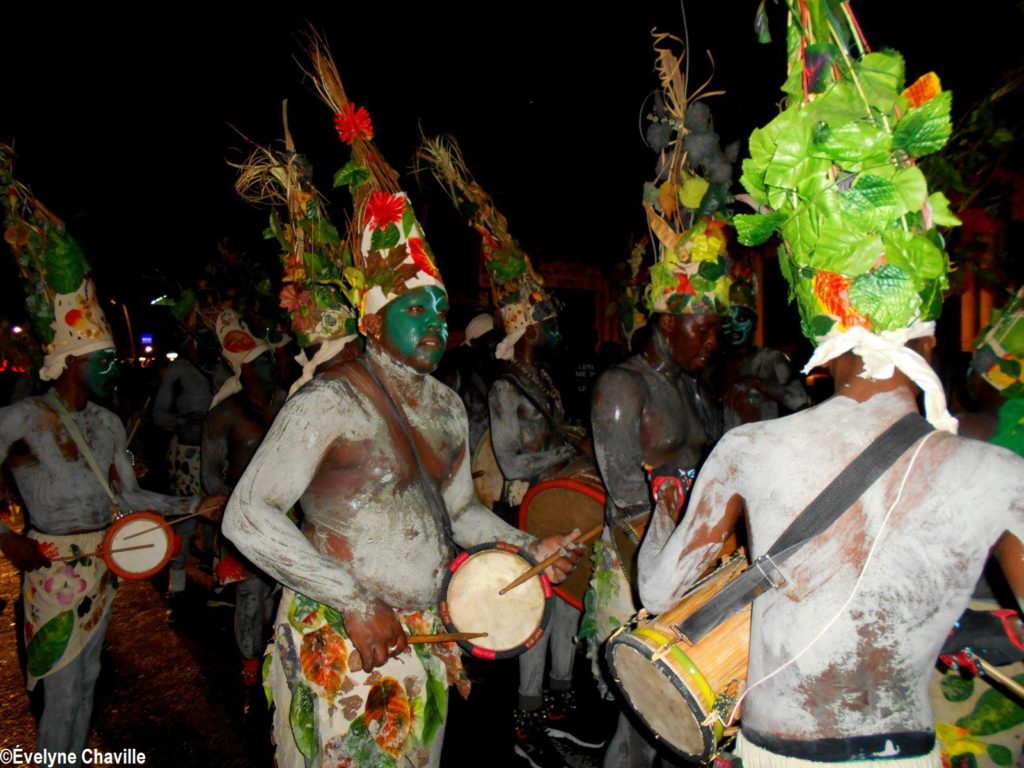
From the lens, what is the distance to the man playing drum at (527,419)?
15.5ft

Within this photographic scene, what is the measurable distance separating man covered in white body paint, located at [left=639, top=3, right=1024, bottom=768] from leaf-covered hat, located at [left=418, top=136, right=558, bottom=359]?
3.87m

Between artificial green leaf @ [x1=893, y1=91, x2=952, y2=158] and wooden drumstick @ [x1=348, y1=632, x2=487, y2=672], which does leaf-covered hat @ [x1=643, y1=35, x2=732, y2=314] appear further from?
wooden drumstick @ [x1=348, y1=632, x2=487, y2=672]

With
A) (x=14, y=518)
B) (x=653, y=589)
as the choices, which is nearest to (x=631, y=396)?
(x=653, y=589)

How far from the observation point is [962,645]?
188cm

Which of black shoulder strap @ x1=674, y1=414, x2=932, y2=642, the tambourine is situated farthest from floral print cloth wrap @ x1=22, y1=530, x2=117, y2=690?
black shoulder strap @ x1=674, y1=414, x2=932, y2=642

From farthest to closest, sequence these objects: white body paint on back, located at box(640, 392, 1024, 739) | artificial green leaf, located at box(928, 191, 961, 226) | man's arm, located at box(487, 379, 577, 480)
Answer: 1. man's arm, located at box(487, 379, 577, 480)
2. artificial green leaf, located at box(928, 191, 961, 226)
3. white body paint on back, located at box(640, 392, 1024, 739)

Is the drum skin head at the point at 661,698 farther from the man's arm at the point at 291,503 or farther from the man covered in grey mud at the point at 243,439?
the man covered in grey mud at the point at 243,439

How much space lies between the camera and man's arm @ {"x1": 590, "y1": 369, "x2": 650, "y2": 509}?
3.64 metres

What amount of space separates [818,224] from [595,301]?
1690 centimetres

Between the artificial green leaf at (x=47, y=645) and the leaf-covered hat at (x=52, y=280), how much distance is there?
1.46m

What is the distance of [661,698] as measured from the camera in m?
1.87

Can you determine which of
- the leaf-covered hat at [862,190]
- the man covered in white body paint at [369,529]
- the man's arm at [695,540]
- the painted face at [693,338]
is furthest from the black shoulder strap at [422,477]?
the painted face at [693,338]

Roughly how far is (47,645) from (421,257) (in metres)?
2.97

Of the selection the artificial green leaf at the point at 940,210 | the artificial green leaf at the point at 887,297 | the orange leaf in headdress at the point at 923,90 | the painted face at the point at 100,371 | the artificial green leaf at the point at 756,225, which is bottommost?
the painted face at the point at 100,371
